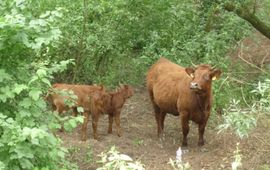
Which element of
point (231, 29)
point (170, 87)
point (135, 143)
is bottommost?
point (135, 143)

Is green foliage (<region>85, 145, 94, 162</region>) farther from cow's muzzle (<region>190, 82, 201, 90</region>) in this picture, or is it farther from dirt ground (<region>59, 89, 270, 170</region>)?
cow's muzzle (<region>190, 82, 201, 90</region>)

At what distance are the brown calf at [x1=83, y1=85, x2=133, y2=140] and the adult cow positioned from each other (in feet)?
2.39

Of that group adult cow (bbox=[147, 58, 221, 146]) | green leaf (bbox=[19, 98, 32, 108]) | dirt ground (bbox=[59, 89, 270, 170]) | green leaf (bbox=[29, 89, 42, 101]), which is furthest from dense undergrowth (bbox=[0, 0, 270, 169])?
green leaf (bbox=[29, 89, 42, 101])

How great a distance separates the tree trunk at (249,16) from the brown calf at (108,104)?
2993 millimetres

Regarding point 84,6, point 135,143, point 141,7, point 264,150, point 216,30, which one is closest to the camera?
point 264,150

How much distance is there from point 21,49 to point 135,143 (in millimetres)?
3828

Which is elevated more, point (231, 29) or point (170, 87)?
point (231, 29)

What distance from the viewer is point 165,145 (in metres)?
10.1

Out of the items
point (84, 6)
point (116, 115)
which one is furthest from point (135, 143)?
point (84, 6)

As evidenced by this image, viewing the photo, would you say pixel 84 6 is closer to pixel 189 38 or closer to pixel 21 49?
pixel 189 38

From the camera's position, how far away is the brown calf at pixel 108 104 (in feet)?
32.0

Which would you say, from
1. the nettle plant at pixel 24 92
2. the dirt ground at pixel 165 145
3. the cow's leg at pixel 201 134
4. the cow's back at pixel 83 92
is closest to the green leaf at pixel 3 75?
the nettle plant at pixel 24 92

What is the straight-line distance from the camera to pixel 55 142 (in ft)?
21.0

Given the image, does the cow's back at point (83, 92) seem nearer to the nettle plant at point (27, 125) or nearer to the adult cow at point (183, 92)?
the adult cow at point (183, 92)
